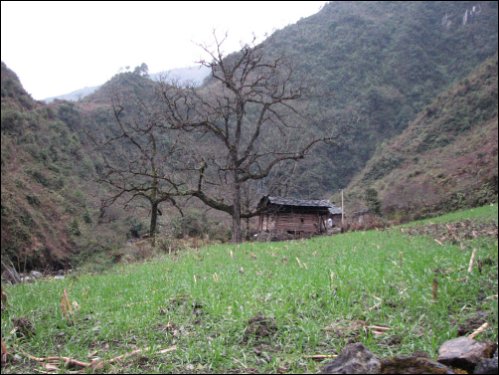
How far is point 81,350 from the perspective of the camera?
8.26 ft

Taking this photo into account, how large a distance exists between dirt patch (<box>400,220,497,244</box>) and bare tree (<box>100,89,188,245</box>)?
5.42 m

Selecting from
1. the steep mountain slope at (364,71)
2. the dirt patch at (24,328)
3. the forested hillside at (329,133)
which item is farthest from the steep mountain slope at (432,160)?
the dirt patch at (24,328)

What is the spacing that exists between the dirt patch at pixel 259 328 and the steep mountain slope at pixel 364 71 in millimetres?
1743

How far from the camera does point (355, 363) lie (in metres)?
1.71

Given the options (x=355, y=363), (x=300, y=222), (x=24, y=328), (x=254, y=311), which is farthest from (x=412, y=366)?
(x=300, y=222)

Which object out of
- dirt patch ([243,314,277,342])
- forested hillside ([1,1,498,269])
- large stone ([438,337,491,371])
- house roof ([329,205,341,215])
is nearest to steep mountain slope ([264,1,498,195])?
forested hillside ([1,1,498,269])

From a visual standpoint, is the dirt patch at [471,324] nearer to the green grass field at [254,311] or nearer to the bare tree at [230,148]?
the green grass field at [254,311]

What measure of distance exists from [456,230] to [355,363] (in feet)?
24.6

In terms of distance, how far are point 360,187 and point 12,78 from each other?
3.39 metres

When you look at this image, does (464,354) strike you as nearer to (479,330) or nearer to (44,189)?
(479,330)

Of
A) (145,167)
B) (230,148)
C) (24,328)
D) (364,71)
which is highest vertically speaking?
(364,71)

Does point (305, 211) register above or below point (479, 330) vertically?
above

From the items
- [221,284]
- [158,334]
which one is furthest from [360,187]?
[158,334]

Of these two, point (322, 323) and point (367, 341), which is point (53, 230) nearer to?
point (322, 323)
